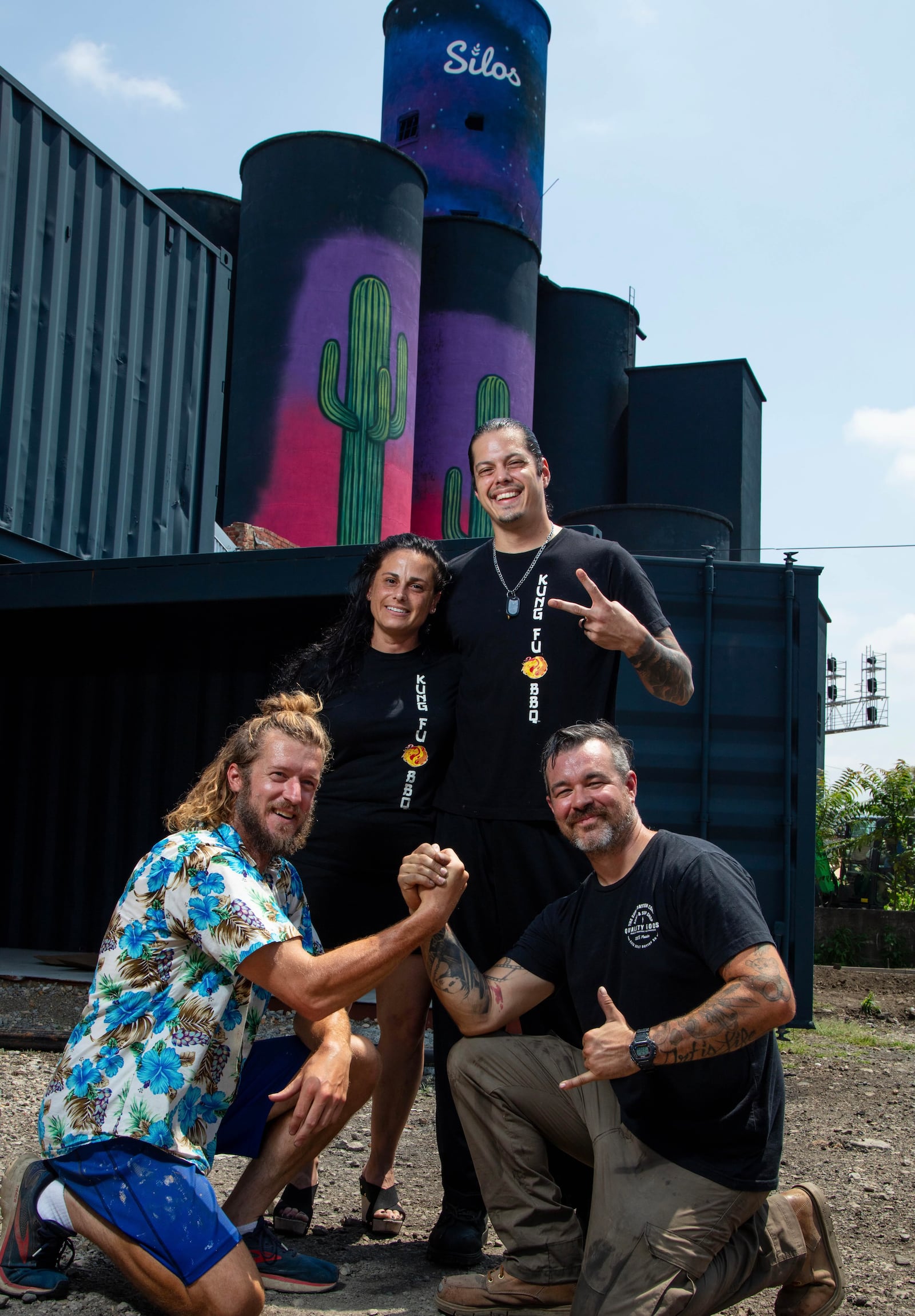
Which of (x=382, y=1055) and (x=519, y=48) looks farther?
(x=519, y=48)

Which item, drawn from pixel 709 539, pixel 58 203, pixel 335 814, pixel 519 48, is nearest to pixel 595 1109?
pixel 335 814

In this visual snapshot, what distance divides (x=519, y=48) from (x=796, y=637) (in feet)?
73.2

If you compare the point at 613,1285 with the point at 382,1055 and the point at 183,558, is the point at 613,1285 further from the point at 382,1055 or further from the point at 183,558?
the point at 183,558

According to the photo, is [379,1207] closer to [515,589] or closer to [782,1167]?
[782,1167]

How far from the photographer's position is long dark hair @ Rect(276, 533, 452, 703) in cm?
322

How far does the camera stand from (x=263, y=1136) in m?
2.67

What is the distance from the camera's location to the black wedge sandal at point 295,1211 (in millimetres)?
2994

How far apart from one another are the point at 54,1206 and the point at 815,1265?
168cm

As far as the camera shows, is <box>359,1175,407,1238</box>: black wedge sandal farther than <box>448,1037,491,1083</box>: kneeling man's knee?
Yes

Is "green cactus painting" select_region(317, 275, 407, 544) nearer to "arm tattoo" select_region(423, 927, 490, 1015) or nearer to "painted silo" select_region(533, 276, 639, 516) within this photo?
"painted silo" select_region(533, 276, 639, 516)

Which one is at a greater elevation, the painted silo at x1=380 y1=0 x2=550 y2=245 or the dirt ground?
the painted silo at x1=380 y1=0 x2=550 y2=245

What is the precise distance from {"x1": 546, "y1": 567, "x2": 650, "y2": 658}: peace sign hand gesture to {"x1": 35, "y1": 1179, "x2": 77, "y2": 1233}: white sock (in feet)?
5.72

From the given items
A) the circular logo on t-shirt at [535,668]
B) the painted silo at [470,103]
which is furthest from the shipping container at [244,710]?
the painted silo at [470,103]

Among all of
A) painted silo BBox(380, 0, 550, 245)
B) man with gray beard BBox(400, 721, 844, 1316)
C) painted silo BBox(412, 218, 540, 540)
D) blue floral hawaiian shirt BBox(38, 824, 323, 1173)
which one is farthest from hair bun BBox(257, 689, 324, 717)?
painted silo BBox(380, 0, 550, 245)
